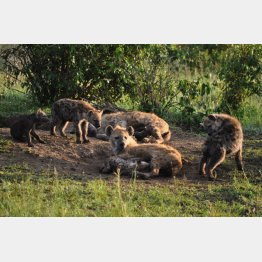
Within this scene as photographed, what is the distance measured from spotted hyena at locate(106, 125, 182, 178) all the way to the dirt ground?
0.11 m

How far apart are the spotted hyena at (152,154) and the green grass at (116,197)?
227mm

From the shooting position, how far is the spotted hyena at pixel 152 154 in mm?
6762

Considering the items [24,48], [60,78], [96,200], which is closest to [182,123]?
[60,78]

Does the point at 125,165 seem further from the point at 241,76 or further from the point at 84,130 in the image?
the point at 241,76

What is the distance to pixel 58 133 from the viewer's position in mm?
8336

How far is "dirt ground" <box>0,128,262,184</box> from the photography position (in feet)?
22.1

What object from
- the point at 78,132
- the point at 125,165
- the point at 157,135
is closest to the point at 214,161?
the point at 125,165

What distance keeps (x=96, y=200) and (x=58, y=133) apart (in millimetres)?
2597

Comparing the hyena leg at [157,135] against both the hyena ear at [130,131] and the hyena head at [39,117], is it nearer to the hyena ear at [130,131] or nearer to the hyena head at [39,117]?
the hyena ear at [130,131]

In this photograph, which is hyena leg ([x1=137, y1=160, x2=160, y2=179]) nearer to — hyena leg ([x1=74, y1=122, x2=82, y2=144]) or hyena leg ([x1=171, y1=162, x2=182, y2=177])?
hyena leg ([x1=171, y1=162, x2=182, y2=177])

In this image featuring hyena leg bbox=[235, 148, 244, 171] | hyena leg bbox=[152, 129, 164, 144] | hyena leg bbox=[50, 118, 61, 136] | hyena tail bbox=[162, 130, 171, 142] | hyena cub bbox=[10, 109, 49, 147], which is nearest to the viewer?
hyena leg bbox=[235, 148, 244, 171]

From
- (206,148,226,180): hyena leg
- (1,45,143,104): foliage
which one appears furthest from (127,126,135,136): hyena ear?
(1,45,143,104): foliage

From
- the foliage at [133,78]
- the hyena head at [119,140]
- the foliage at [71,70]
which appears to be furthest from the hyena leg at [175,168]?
the foliage at [71,70]

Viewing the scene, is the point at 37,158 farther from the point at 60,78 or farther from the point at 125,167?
the point at 60,78
